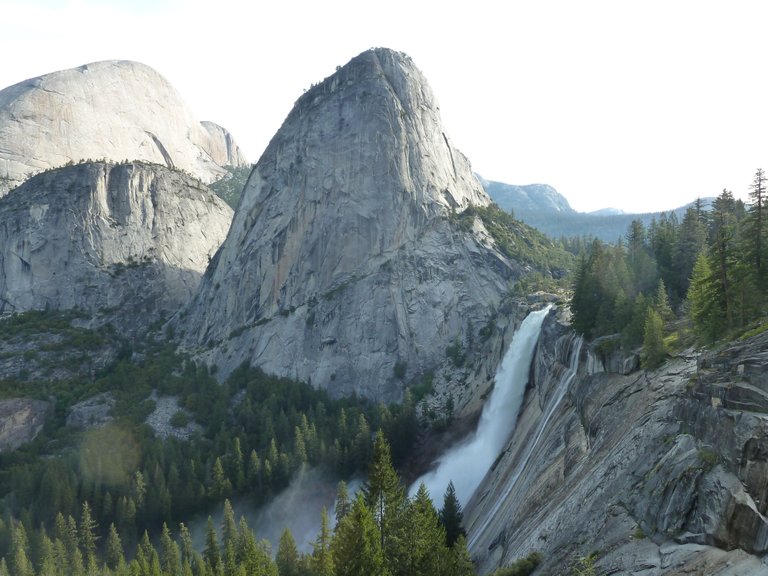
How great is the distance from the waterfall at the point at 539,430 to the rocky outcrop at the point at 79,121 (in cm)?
12889

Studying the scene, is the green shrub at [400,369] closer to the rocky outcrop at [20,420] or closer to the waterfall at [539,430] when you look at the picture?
the waterfall at [539,430]

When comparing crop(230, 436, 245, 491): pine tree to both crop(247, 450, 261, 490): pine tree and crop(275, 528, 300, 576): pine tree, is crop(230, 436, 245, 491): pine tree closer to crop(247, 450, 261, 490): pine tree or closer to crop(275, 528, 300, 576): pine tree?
crop(247, 450, 261, 490): pine tree

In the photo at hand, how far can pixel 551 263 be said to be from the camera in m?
112

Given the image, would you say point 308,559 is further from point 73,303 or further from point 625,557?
point 73,303

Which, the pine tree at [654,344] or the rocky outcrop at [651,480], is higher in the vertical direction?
the pine tree at [654,344]

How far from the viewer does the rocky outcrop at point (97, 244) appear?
13012cm

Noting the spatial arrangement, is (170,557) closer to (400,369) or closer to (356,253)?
(400,369)

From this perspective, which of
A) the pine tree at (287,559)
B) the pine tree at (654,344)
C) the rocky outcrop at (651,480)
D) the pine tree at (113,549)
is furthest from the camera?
the pine tree at (113,549)

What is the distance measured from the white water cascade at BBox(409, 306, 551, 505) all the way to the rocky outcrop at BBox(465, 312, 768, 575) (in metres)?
19.9

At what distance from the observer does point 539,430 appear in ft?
177

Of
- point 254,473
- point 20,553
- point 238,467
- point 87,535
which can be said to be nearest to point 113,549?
point 87,535

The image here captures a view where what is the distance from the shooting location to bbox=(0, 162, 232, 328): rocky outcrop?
130125 mm

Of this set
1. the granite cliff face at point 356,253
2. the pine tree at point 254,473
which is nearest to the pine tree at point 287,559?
the pine tree at point 254,473

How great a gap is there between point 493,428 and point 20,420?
66.7m
